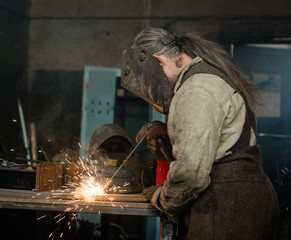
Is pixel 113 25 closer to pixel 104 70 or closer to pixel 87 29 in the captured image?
pixel 87 29

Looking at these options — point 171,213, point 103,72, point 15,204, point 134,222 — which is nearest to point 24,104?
point 103,72

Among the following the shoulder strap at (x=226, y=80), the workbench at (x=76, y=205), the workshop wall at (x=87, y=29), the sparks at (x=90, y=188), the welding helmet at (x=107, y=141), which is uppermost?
the workshop wall at (x=87, y=29)

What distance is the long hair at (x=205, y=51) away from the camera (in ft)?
6.15

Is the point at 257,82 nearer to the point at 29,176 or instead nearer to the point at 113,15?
the point at 113,15

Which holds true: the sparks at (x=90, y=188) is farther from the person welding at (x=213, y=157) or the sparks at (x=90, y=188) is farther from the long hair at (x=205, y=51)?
the long hair at (x=205, y=51)

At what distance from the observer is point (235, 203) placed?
5.70 feet

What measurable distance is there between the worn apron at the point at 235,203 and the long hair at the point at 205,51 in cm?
10

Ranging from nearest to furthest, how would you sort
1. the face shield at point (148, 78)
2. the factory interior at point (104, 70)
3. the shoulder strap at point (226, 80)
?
the shoulder strap at point (226, 80) → the face shield at point (148, 78) → the factory interior at point (104, 70)

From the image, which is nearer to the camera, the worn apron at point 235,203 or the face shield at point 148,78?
the worn apron at point 235,203

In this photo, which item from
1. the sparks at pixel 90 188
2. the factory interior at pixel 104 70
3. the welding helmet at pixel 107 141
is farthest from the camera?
the factory interior at pixel 104 70

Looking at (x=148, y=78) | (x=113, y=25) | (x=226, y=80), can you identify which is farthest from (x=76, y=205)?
(x=113, y=25)

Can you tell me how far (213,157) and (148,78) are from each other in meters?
0.57

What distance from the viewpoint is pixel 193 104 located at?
166cm

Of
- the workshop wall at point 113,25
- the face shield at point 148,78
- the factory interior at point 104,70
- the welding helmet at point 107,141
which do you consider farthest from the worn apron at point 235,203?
the workshop wall at point 113,25
